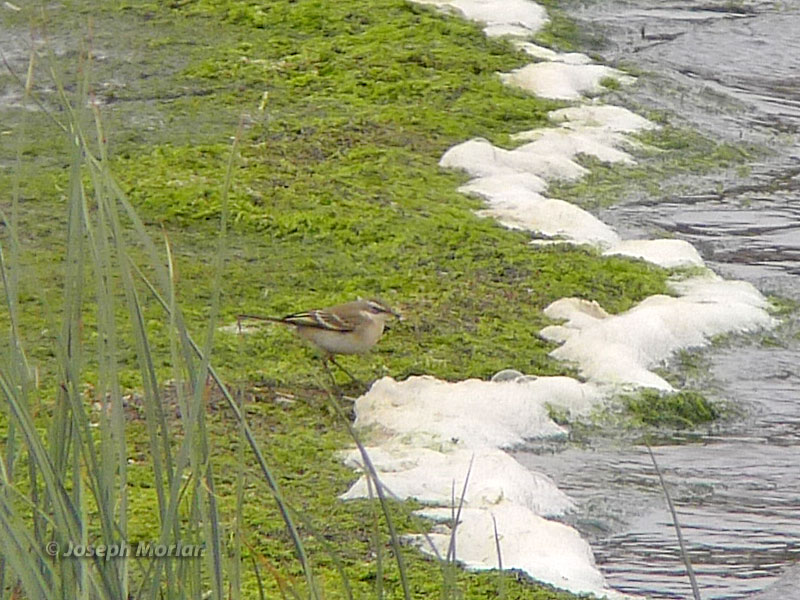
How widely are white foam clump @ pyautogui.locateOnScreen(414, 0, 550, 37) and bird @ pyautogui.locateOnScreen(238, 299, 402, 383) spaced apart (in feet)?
11.6

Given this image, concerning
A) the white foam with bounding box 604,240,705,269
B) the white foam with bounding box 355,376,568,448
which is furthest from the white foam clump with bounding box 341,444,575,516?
the white foam with bounding box 604,240,705,269

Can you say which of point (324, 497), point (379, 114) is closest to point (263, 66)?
point (379, 114)

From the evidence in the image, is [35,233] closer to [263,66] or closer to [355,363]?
[355,363]

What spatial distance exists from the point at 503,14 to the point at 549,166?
1.98 m

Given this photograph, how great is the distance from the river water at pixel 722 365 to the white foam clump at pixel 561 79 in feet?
0.51

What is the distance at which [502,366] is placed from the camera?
180 inches

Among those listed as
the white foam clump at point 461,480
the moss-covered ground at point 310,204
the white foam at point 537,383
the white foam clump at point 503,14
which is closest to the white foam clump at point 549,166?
the white foam at point 537,383

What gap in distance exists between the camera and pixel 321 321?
14.5 feet

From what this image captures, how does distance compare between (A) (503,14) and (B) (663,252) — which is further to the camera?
A: (A) (503,14)

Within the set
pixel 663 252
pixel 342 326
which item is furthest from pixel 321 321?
pixel 663 252

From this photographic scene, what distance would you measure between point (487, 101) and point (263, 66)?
103 centimetres

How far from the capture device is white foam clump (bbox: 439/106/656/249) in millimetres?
5727

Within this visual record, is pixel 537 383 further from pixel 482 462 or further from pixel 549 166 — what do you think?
pixel 549 166

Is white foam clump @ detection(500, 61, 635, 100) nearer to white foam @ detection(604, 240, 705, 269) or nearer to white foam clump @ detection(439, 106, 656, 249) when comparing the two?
white foam clump @ detection(439, 106, 656, 249)
